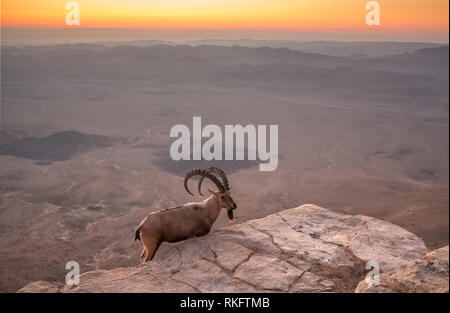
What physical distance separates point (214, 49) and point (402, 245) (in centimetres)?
14932

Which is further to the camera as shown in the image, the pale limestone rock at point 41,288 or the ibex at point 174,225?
the ibex at point 174,225

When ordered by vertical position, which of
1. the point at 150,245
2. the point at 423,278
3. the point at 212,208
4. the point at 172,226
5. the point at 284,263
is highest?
the point at 423,278

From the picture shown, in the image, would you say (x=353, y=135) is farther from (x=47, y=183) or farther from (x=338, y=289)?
(x=338, y=289)

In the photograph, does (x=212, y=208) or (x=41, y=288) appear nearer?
(x=41, y=288)

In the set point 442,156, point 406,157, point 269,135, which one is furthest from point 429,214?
point 269,135

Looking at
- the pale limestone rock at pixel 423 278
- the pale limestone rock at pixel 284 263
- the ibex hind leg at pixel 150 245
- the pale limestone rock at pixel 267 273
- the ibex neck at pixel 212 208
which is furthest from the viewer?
the ibex neck at pixel 212 208

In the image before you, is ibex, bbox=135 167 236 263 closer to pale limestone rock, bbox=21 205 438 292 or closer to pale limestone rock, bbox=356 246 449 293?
pale limestone rock, bbox=21 205 438 292

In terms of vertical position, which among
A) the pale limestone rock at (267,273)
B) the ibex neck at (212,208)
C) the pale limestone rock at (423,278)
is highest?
the pale limestone rock at (423,278)

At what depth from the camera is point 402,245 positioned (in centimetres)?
722

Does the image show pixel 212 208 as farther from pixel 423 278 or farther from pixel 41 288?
pixel 423 278

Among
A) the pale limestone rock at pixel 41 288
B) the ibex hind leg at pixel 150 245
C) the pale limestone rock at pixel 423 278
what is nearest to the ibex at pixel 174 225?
the ibex hind leg at pixel 150 245

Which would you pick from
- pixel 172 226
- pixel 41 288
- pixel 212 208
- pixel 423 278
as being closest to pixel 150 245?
pixel 172 226

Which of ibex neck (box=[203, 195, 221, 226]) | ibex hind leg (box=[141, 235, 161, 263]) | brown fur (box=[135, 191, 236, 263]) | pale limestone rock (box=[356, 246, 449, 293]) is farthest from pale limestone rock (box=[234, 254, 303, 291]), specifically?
ibex hind leg (box=[141, 235, 161, 263])

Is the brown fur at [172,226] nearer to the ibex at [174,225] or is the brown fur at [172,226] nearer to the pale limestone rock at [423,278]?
the ibex at [174,225]
